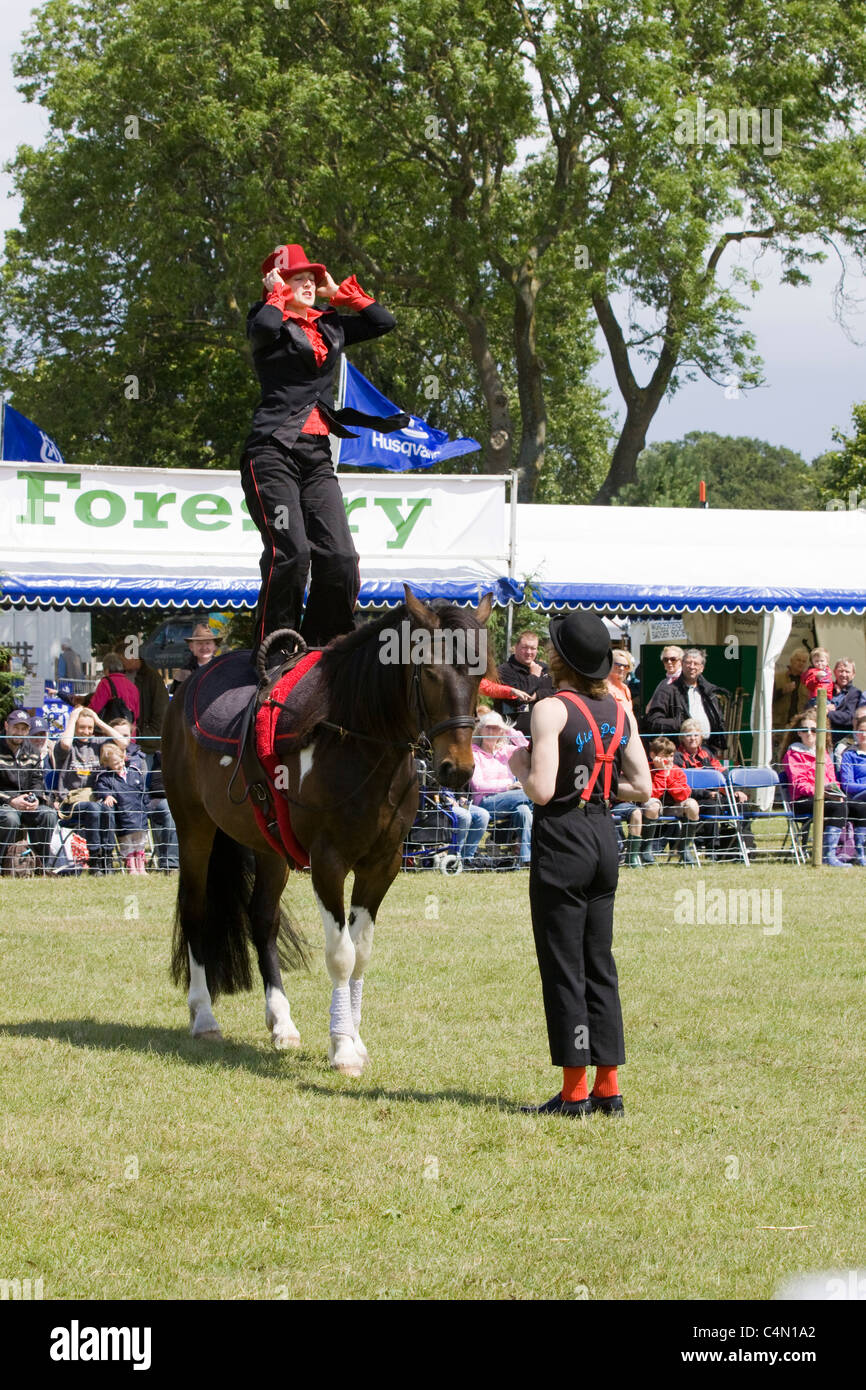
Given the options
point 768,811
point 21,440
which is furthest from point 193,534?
point 768,811

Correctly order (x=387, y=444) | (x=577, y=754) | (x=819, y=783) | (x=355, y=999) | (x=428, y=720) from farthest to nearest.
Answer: (x=387, y=444), (x=819, y=783), (x=355, y=999), (x=428, y=720), (x=577, y=754)

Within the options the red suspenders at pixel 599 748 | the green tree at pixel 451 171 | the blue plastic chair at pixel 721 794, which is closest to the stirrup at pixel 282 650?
the red suspenders at pixel 599 748

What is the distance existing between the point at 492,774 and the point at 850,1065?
24.2 ft

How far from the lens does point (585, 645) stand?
5.97 m

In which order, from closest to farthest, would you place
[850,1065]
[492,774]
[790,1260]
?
[790,1260], [850,1065], [492,774]

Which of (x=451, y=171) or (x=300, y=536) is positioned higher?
(x=451, y=171)

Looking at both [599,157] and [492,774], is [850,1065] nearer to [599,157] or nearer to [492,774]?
[492,774]

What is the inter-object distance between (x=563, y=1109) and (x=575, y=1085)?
105mm

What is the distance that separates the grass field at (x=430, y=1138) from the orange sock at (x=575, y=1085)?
12 centimetres

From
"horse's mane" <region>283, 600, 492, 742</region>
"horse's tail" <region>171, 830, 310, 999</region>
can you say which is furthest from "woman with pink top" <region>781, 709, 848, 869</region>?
"horse's mane" <region>283, 600, 492, 742</region>

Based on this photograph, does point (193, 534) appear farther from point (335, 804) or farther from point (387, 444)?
point (335, 804)

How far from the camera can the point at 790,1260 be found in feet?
14.4

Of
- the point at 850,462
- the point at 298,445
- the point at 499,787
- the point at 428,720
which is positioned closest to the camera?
the point at 428,720
